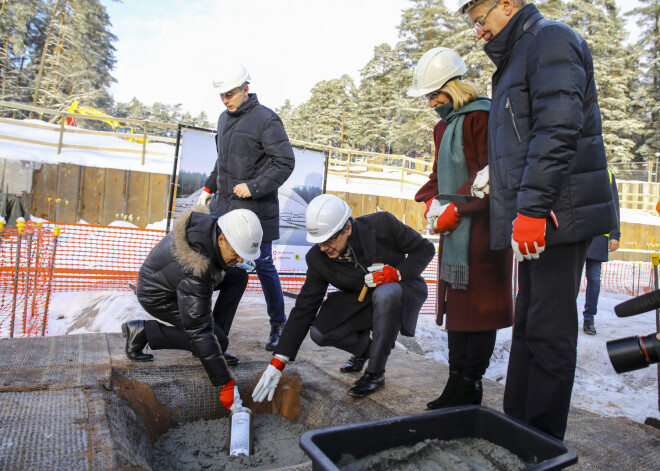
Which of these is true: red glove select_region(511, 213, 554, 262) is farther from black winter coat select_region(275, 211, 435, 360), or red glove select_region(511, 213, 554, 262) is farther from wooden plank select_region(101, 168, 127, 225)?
wooden plank select_region(101, 168, 127, 225)

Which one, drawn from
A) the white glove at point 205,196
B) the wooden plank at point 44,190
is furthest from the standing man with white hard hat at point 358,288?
the wooden plank at point 44,190

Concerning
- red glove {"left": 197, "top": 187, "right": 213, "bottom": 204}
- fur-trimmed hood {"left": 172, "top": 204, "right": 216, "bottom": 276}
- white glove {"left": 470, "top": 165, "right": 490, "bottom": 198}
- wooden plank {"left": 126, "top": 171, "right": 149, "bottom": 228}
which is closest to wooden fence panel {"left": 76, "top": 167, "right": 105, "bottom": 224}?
wooden plank {"left": 126, "top": 171, "right": 149, "bottom": 228}

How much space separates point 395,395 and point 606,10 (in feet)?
110

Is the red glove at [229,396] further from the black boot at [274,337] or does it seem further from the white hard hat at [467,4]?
the white hard hat at [467,4]

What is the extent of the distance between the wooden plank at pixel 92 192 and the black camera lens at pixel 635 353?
13736 millimetres

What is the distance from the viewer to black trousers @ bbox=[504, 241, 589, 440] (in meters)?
1.75

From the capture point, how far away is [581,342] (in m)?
5.05

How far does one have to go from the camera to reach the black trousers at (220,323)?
2.98m

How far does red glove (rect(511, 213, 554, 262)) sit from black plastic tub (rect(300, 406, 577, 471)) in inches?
23.2

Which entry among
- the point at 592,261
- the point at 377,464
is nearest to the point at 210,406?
the point at 377,464

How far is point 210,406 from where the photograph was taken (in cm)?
288

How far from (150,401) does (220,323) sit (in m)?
0.72

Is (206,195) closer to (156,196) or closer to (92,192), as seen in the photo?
(156,196)

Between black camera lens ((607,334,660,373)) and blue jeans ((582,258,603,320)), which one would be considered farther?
blue jeans ((582,258,603,320))
